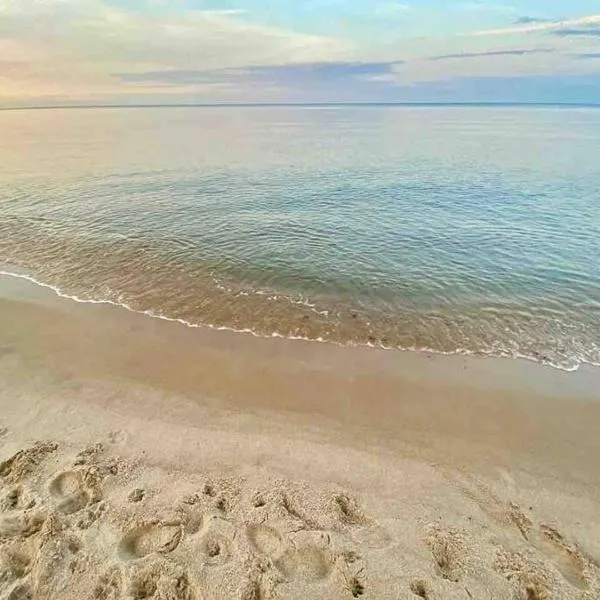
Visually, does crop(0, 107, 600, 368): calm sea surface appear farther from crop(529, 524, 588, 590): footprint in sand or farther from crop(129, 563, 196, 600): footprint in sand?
crop(129, 563, 196, 600): footprint in sand

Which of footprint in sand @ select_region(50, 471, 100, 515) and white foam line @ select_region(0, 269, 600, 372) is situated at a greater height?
footprint in sand @ select_region(50, 471, 100, 515)

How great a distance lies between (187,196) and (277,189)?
5363mm

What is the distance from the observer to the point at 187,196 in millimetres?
24734

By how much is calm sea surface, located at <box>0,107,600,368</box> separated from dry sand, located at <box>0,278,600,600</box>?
1683 millimetres

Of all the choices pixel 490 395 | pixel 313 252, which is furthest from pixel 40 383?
pixel 313 252

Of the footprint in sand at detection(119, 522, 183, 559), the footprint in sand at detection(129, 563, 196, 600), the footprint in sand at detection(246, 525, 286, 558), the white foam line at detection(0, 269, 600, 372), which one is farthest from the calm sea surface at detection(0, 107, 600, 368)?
the footprint in sand at detection(129, 563, 196, 600)

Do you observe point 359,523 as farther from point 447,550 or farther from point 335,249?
point 335,249

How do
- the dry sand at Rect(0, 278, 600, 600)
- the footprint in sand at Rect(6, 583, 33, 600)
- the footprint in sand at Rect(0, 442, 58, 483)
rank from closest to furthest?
the footprint in sand at Rect(6, 583, 33, 600) < the dry sand at Rect(0, 278, 600, 600) < the footprint in sand at Rect(0, 442, 58, 483)

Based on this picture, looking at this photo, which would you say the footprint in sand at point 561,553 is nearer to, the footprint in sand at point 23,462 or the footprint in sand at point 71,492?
the footprint in sand at point 71,492

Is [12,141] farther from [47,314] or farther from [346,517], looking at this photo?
[346,517]

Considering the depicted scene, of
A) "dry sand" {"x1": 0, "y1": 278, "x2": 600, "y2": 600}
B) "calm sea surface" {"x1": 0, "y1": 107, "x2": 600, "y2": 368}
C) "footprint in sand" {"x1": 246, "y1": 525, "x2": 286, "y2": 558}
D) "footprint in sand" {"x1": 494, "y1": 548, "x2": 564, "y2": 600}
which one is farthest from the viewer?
"calm sea surface" {"x1": 0, "y1": 107, "x2": 600, "y2": 368}

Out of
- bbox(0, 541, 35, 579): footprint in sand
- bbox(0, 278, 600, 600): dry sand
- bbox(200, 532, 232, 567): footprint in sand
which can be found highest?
bbox(0, 541, 35, 579): footprint in sand

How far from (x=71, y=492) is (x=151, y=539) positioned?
1519 millimetres

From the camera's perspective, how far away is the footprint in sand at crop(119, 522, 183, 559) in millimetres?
5395
